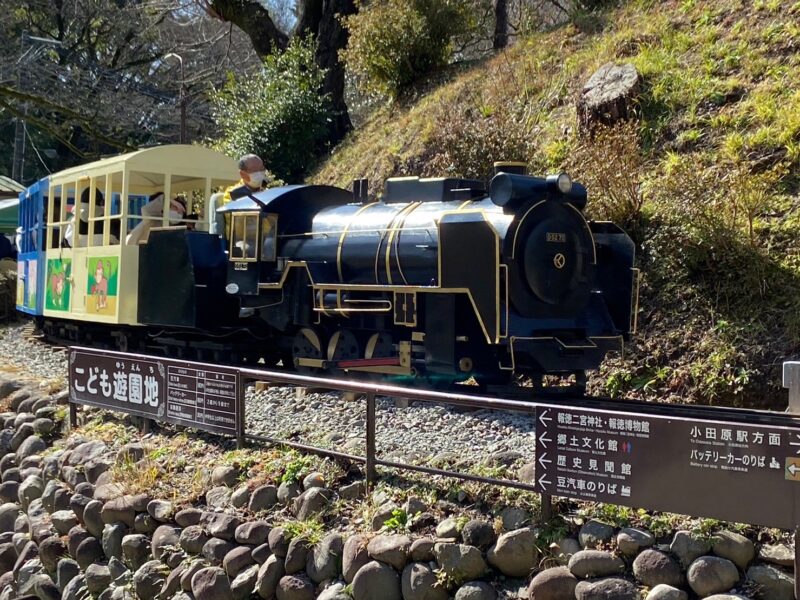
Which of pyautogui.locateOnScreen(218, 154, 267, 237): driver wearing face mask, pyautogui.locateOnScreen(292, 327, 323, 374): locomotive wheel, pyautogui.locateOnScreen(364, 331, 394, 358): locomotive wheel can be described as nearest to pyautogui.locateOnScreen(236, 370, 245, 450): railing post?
pyautogui.locateOnScreen(364, 331, 394, 358): locomotive wheel

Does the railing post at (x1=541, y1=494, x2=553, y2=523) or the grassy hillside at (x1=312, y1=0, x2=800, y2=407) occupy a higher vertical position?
the grassy hillside at (x1=312, y1=0, x2=800, y2=407)

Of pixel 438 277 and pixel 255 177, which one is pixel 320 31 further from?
pixel 438 277

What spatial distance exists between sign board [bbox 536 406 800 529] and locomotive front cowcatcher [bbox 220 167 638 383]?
2.68 meters

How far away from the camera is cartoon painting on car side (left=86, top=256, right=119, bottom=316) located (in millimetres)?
11189

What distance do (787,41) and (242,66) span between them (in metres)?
25.7

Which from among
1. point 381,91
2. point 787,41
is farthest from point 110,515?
point 381,91

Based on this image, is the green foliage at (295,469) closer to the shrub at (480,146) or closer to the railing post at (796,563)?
the railing post at (796,563)

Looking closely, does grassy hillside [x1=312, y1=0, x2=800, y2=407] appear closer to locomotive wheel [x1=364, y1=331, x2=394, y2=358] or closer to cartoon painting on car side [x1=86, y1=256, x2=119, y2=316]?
locomotive wheel [x1=364, y1=331, x2=394, y2=358]

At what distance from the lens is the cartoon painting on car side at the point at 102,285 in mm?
11189

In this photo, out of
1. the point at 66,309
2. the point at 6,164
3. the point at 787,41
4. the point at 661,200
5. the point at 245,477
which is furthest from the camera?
the point at 6,164

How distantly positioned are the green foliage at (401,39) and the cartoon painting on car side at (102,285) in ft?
29.3

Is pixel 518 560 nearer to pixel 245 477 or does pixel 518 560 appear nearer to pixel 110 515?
pixel 245 477

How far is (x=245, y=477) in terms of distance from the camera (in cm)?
659

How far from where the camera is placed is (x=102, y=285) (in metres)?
11.5
